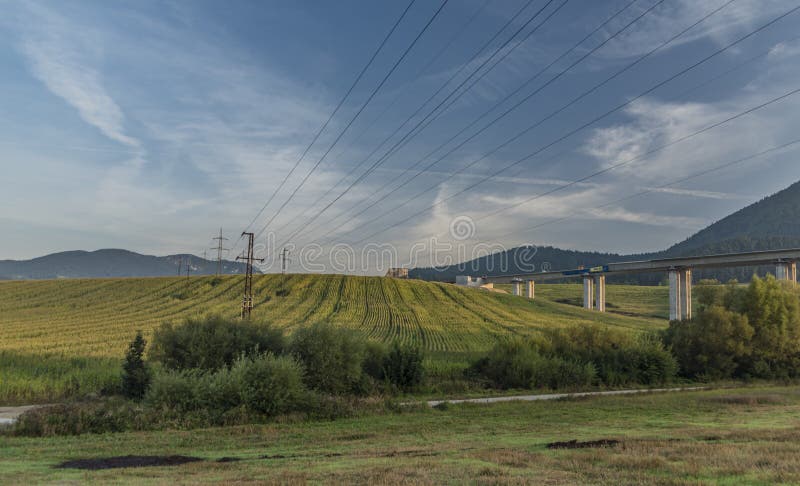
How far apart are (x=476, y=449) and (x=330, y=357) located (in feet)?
62.5

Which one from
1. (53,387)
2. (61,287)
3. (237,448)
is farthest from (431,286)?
(237,448)

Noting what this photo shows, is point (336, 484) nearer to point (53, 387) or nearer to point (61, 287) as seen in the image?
point (53, 387)

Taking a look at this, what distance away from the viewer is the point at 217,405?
23391 millimetres

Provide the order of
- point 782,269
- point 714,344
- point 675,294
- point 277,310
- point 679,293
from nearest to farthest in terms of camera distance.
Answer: point 714,344 → point 277,310 → point 782,269 → point 675,294 → point 679,293

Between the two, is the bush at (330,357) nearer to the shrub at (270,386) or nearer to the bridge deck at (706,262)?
the shrub at (270,386)

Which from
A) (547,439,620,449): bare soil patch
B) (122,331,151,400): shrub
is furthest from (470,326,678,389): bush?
(547,439,620,449): bare soil patch

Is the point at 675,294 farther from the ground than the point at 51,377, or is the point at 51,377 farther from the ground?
the point at 675,294

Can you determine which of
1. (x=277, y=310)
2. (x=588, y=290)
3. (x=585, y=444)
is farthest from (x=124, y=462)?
(x=588, y=290)

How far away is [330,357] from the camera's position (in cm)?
3266

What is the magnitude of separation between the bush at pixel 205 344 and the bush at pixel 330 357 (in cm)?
229

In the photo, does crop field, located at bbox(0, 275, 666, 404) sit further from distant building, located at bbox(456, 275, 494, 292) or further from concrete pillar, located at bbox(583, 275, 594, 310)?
distant building, located at bbox(456, 275, 494, 292)

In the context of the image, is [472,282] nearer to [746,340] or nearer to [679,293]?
[679,293]

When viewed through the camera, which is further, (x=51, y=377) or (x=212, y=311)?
(x=212, y=311)

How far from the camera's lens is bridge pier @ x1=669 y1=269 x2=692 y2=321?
106 meters
